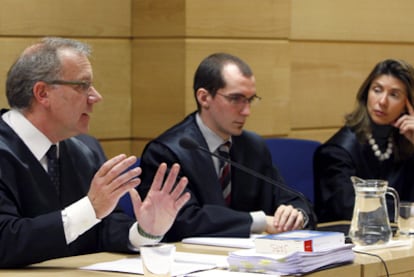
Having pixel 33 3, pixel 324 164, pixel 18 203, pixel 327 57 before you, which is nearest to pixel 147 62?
pixel 33 3

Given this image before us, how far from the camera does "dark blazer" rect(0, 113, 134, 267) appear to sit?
3221mm

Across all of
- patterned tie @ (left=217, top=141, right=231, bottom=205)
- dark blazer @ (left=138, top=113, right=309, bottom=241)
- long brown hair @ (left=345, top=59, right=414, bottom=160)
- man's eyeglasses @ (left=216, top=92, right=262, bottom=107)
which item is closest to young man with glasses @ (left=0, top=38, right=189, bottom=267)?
dark blazer @ (left=138, top=113, right=309, bottom=241)

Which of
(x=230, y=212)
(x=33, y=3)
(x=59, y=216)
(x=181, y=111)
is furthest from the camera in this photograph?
(x=181, y=111)

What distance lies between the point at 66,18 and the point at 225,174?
4.07ft

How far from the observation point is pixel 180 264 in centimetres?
325

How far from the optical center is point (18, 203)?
3.44m

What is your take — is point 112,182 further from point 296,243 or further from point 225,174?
point 225,174

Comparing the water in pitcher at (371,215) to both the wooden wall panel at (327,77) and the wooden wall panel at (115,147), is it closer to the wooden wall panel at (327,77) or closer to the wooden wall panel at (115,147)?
the wooden wall panel at (115,147)

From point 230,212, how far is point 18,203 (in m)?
0.98

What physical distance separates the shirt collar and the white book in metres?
0.84

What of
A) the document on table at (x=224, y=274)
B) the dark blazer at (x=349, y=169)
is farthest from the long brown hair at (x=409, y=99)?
the document on table at (x=224, y=274)

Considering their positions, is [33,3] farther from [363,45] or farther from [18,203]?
[363,45]

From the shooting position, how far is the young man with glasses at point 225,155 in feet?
13.4

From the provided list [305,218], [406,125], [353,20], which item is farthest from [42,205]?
[353,20]
